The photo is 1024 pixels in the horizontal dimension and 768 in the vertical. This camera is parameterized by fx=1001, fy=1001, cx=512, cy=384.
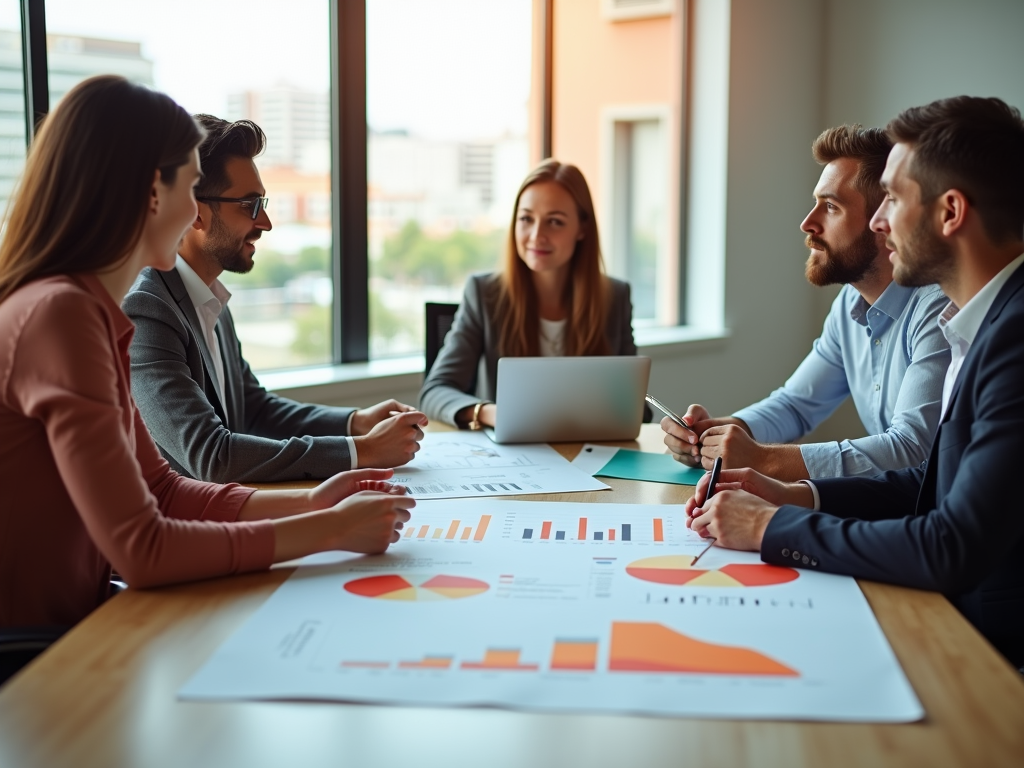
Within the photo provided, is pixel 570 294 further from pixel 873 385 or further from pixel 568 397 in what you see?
pixel 873 385

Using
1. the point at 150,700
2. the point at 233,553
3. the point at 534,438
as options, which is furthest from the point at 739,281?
the point at 150,700

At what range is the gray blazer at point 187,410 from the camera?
1818 millimetres

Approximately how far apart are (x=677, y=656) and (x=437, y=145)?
317cm

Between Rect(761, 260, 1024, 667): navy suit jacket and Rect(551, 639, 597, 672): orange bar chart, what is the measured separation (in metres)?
0.39

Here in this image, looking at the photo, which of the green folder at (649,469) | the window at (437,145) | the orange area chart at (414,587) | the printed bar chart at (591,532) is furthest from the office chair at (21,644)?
the window at (437,145)

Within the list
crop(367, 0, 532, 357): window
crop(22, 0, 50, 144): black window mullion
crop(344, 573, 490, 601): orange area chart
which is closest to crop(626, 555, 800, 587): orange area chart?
crop(344, 573, 490, 601): orange area chart

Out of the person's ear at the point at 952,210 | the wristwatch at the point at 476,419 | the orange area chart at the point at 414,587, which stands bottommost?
Result: the orange area chart at the point at 414,587

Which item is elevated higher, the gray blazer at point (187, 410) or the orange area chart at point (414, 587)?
the gray blazer at point (187, 410)

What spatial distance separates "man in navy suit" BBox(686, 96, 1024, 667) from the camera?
1277mm

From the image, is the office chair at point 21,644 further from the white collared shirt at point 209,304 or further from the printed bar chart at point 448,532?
the white collared shirt at point 209,304

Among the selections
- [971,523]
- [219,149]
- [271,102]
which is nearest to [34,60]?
[271,102]

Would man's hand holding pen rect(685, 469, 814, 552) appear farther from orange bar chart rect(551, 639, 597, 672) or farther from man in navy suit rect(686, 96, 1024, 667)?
orange bar chart rect(551, 639, 597, 672)

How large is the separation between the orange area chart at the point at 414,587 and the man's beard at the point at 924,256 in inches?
34.2

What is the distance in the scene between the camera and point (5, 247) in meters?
1.34
